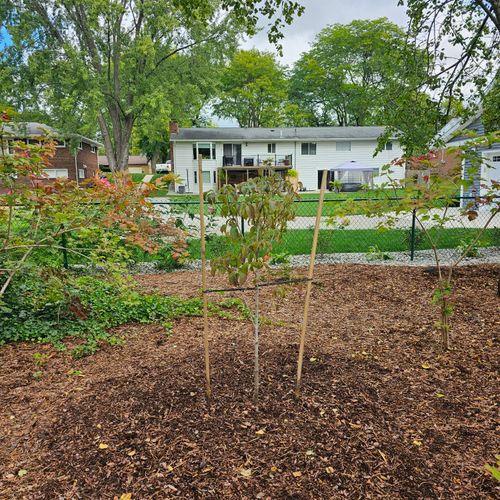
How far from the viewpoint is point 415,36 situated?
6.61m

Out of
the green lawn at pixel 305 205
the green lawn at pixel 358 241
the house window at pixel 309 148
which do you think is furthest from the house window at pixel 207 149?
the green lawn at pixel 358 241

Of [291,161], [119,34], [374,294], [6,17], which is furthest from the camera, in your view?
[291,161]

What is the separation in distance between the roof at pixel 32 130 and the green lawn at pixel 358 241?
3.32m

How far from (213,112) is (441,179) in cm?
3752

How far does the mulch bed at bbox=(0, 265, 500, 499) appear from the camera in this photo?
1842 mm

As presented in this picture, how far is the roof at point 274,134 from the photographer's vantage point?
27.2 metres

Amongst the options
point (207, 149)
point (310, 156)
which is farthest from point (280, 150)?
point (207, 149)

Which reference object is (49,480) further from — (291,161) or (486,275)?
(291,161)

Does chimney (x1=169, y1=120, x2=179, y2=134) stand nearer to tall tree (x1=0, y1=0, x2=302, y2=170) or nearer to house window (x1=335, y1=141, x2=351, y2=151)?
tall tree (x1=0, y1=0, x2=302, y2=170)

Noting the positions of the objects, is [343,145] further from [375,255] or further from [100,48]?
[375,255]

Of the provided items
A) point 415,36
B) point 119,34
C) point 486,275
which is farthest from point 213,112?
point 486,275

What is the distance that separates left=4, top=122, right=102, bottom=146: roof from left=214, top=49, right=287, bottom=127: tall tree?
1338cm

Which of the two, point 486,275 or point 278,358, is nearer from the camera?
point 278,358

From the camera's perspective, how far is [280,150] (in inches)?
1109
